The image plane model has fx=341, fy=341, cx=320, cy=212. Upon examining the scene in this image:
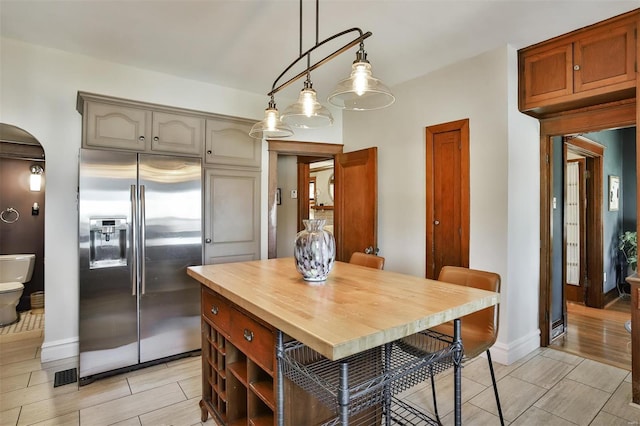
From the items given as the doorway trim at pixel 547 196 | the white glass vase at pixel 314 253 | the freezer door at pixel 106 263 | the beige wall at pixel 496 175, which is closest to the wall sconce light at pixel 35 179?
the freezer door at pixel 106 263

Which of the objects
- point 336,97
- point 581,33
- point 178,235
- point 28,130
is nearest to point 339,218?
point 178,235

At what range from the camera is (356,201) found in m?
3.91

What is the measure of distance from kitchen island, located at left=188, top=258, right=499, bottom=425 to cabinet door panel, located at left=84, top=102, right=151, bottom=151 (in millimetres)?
1474

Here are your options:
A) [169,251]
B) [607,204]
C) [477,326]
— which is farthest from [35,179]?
[607,204]

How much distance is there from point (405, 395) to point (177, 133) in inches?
110

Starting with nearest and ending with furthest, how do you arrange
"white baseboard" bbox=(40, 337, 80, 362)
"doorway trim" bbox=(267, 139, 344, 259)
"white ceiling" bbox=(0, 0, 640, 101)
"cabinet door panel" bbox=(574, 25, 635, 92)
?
"white ceiling" bbox=(0, 0, 640, 101) < "cabinet door panel" bbox=(574, 25, 635, 92) < "white baseboard" bbox=(40, 337, 80, 362) < "doorway trim" bbox=(267, 139, 344, 259)

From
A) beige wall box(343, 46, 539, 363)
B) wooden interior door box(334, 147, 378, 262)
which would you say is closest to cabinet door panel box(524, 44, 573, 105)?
beige wall box(343, 46, 539, 363)

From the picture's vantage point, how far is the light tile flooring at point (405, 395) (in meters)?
2.07

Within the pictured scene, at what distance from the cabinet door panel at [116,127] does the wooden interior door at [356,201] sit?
84.1 inches

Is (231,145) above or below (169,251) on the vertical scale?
above

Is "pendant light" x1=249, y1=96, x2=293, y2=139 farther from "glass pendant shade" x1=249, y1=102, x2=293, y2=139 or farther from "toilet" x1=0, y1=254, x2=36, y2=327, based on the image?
"toilet" x1=0, y1=254, x2=36, y2=327

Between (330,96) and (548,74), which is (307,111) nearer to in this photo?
(330,96)

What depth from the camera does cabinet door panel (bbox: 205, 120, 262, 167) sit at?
325 cm

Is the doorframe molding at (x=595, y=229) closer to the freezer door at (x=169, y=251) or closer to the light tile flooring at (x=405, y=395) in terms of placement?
the light tile flooring at (x=405, y=395)
